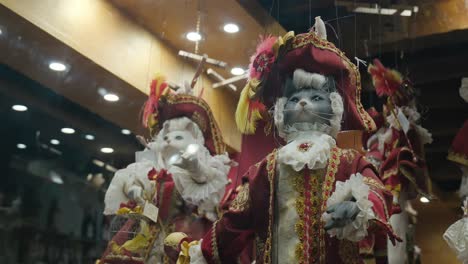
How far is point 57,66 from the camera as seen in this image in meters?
2.42

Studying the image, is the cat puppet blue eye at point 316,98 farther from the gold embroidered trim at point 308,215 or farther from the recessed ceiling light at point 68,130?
the recessed ceiling light at point 68,130

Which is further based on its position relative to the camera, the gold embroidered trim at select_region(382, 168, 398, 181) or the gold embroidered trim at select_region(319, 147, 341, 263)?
the gold embroidered trim at select_region(382, 168, 398, 181)

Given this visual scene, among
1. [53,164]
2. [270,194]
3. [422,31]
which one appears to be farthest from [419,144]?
[53,164]

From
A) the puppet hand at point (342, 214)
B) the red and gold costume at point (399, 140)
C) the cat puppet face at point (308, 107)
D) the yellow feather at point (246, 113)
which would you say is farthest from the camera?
the red and gold costume at point (399, 140)

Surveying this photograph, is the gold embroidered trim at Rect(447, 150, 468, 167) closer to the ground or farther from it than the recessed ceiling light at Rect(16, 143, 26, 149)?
closer to the ground

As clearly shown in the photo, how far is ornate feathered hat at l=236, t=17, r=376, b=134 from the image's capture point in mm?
1746

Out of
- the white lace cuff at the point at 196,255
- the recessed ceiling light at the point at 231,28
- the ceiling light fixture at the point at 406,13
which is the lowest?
the white lace cuff at the point at 196,255

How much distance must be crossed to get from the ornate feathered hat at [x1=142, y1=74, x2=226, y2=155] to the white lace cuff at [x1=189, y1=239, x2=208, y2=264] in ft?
2.41

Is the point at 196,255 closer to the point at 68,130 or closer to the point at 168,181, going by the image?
the point at 168,181

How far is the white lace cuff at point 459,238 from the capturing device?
1726 mm

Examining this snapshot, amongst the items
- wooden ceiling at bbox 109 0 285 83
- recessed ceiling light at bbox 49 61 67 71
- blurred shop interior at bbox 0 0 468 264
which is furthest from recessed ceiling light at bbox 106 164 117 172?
wooden ceiling at bbox 109 0 285 83

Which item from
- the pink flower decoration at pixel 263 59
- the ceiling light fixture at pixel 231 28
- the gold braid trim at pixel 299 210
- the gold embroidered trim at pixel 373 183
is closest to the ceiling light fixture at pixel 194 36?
the ceiling light fixture at pixel 231 28

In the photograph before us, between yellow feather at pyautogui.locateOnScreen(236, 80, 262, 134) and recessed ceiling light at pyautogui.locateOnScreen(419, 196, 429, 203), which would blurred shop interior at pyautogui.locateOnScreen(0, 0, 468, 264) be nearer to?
recessed ceiling light at pyautogui.locateOnScreen(419, 196, 429, 203)

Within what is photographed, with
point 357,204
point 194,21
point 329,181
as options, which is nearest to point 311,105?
point 329,181
